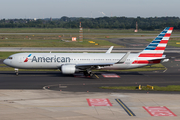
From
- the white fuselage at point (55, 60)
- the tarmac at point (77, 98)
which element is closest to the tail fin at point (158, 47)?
the white fuselage at point (55, 60)

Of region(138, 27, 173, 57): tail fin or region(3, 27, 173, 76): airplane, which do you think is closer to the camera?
region(3, 27, 173, 76): airplane

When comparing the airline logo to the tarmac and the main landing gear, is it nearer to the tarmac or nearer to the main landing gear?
the tarmac

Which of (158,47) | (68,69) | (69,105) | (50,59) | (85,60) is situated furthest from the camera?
(158,47)

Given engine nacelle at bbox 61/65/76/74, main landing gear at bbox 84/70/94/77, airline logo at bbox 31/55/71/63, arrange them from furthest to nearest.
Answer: airline logo at bbox 31/55/71/63
main landing gear at bbox 84/70/94/77
engine nacelle at bbox 61/65/76/74

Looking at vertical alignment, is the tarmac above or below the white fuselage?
below

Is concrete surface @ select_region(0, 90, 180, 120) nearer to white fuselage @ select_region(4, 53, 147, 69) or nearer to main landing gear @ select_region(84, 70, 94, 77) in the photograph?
main landing gear @ select_region(84, 70, 94, 77)

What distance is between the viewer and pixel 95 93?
106 ft

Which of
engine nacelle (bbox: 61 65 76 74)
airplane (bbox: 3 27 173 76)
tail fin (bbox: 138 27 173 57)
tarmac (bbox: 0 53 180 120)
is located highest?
tail fin (bbox: 138 27 173 57)

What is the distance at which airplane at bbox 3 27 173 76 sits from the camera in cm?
4362

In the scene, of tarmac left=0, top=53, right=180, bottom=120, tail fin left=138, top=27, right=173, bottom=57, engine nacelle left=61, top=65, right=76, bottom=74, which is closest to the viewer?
Result: tarmac left=0, top=53, right=180, bottom=120

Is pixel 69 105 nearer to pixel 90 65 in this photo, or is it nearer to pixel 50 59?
pixel 90 65

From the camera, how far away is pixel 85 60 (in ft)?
148

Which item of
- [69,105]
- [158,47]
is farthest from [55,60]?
[158,47]

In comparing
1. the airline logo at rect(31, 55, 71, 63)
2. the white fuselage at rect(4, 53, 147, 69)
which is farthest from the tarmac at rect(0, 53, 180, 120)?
the airline logo at rect(31, 55, 71, 63)
